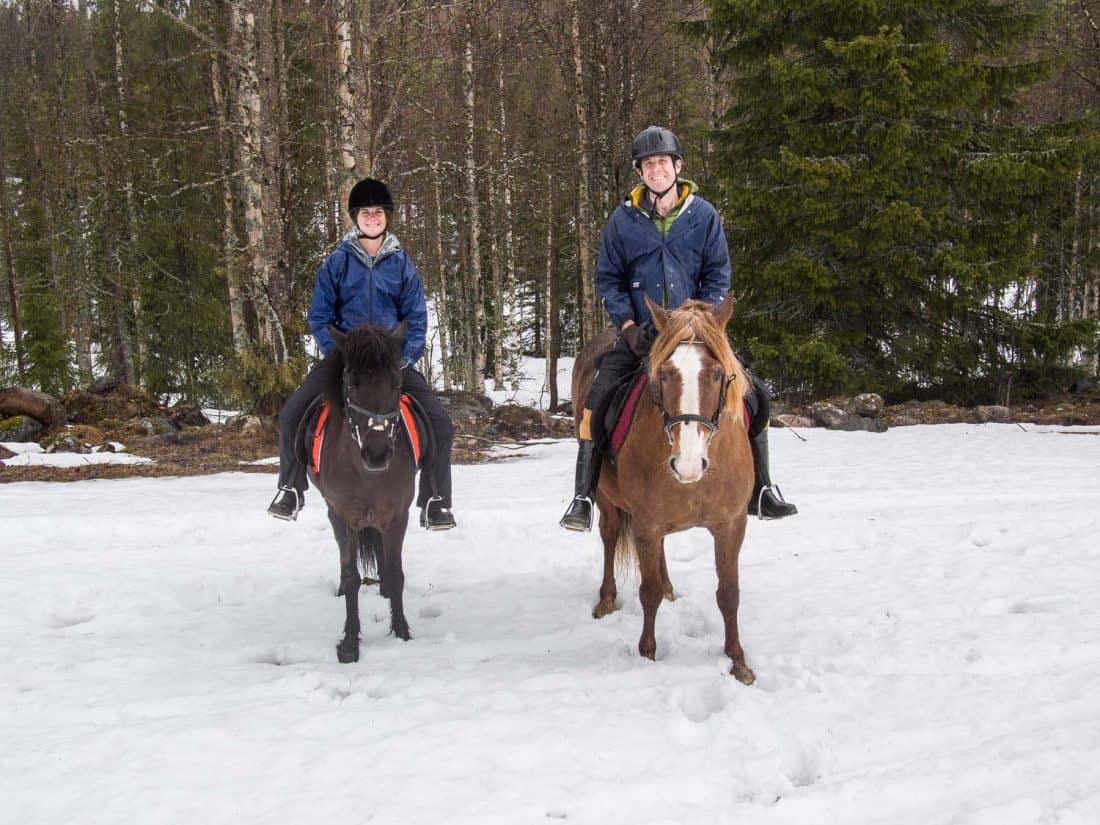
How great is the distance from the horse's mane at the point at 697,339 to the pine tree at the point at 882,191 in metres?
10.2

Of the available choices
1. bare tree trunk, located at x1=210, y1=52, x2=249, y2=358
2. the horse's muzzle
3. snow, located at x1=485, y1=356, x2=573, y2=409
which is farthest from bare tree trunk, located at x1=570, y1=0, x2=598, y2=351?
the horse's muzzle

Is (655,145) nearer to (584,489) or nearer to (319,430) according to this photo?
(584,489)

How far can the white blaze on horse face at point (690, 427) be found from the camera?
3.54 m

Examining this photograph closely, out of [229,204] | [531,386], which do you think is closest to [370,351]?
[229,204]

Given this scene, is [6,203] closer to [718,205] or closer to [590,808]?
[718,205]

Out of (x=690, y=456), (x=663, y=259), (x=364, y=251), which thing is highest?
(x=364, y=251)

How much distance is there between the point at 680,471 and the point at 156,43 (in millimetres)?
22725

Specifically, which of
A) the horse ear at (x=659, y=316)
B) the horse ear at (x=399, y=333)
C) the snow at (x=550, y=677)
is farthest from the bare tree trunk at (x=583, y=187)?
the horse ear at (x=659, y=316)

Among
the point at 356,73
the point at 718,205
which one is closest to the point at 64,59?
the point at 356,73

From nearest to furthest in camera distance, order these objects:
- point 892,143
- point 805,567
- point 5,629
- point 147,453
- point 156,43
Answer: point 5,629 < point 805,567 < point 147,453 < point 892,143 < point 156,43

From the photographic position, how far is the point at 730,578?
4.42 metres

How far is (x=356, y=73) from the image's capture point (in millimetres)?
10867

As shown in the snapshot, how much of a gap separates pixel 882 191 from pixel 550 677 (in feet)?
41.0

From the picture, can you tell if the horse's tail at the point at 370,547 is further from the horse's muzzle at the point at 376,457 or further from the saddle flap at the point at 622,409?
the saddle flap at the point at 622,409
